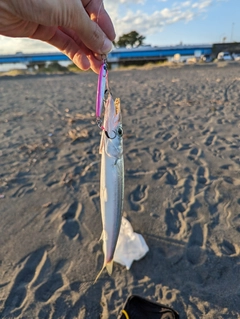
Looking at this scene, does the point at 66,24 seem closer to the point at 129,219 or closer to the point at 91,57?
the point at 91,57

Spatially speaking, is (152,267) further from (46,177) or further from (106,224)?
(46,177)

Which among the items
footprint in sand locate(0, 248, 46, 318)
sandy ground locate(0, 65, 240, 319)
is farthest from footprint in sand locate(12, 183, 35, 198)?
footprint in sand locate(0, 248, 46, 318)

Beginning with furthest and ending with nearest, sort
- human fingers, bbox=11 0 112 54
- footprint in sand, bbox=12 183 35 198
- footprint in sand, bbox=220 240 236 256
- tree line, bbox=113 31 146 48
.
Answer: tree line, bbox=113 31 146 48, footprint in sand, bbox=12 183 35 198, footprint in sand, bbox=220 240 236 256, human fingers, bbox=11 0 112 54

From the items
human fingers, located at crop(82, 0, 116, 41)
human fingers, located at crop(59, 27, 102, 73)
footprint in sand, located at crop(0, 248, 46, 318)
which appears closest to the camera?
human fingers, located at crop(82, 0, 116, 41)

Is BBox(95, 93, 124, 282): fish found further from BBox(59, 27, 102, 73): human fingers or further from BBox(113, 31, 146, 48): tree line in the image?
BBox(113, 31, 146, 48): tree line

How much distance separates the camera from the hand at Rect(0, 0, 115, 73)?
154 cm

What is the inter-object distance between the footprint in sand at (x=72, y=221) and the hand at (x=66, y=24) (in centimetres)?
199

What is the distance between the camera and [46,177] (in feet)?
14.8

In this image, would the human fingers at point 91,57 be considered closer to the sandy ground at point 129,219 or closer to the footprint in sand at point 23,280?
the sandy ground at point 129,219

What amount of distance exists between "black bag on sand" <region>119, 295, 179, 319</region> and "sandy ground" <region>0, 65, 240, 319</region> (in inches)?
8.8

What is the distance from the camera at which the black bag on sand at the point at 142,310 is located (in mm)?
2088

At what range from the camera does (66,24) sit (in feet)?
5.52

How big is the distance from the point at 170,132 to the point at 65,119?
135 inches

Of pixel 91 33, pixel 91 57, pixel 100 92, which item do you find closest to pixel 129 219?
pixel 91 57
